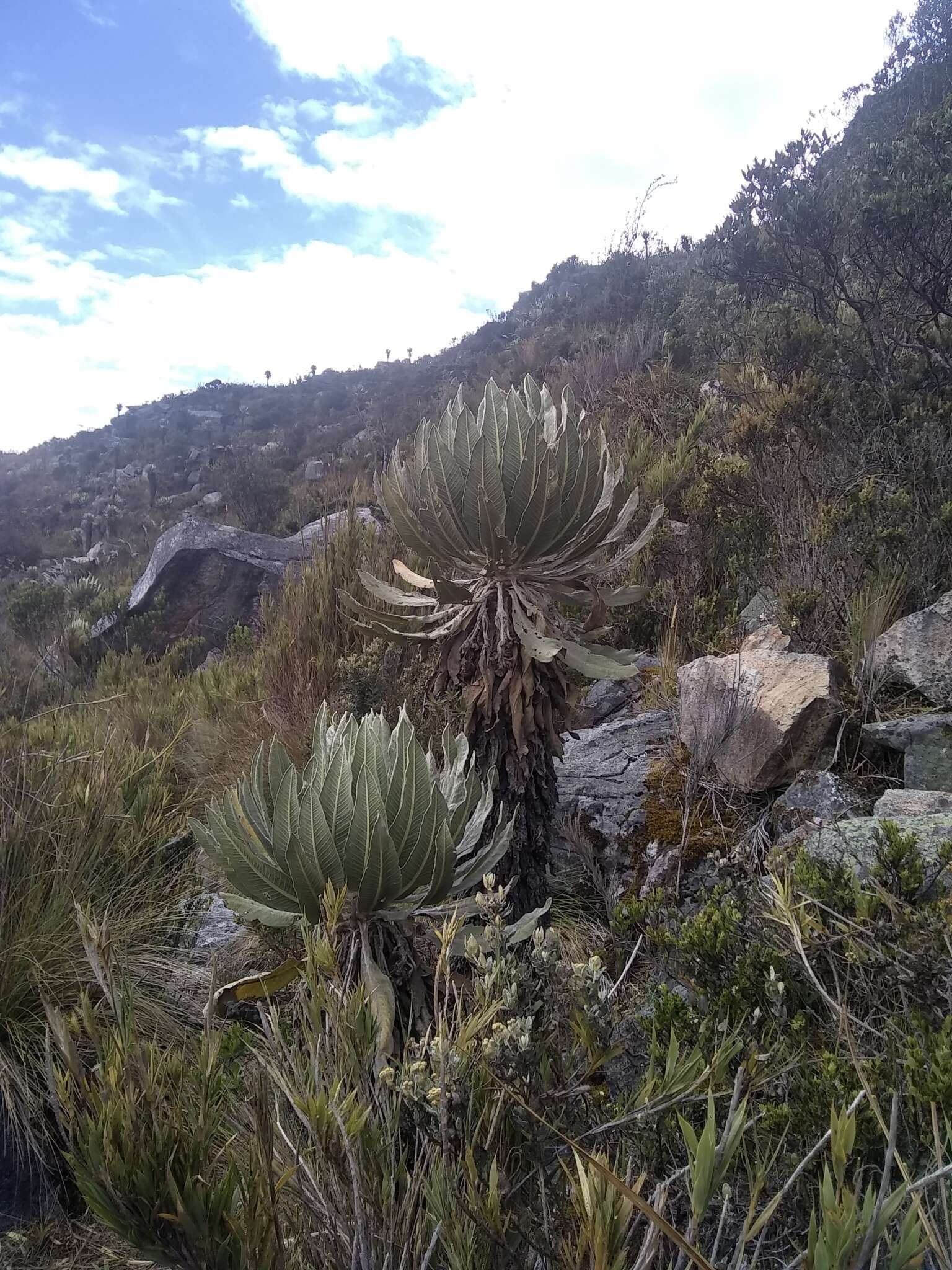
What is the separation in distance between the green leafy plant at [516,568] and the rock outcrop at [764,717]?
818mm

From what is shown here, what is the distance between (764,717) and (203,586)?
25.9 ft

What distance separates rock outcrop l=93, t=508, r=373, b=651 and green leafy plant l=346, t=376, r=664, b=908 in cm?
636

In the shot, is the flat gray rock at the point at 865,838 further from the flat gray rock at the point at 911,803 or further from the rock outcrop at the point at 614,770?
the rock outcrop at the point at 614,770

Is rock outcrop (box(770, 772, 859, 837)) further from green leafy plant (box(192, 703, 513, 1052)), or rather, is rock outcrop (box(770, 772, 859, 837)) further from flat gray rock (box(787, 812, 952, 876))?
green leafy plant (box(192, 703, 513, 1052))

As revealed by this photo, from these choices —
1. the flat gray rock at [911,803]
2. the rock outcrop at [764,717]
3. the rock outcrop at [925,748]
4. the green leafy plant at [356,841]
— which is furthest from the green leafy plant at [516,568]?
the rock outcrop at [925,748]

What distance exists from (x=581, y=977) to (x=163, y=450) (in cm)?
2824

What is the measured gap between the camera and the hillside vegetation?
43.5 inches

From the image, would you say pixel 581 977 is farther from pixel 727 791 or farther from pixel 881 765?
pixel 881 765

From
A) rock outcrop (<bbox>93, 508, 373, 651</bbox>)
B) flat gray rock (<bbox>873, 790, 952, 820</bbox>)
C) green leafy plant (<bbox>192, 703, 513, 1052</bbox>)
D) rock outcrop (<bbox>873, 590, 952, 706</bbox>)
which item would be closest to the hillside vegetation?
green leafy plant (<bbox>192, 703, 513, 1052</bbox>)

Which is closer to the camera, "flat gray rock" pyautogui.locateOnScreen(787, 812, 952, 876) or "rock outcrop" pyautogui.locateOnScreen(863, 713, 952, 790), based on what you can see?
"flat gray rock" pyautogui.locateOnScreen(787, 812, 952, 876)

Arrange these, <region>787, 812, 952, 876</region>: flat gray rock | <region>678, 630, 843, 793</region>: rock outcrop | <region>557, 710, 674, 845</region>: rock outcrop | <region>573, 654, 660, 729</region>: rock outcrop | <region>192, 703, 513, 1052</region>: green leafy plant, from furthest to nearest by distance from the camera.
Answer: <region>573, 654, 660, 729</region>: rock outcrop
<region>557, 710, 674, 845</region>: rock outcrop
<region>678, 630, 843, 793</region>: rock outcrop
<region>787, 812, 952, 876</region>: flat gray rock
<region>192, 703, 513, 1052</region>: green leafy plant

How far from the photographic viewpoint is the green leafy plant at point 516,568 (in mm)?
2518

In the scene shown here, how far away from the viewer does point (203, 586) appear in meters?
9.34

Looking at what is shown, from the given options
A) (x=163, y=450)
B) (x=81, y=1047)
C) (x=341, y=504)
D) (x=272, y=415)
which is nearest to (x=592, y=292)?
(x=341, y=504)
